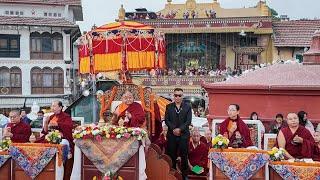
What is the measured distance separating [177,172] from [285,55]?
28.7 meters

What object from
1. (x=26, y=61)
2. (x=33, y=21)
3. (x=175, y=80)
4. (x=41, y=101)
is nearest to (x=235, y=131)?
(x=175, y=80)

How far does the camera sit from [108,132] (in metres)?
9.44

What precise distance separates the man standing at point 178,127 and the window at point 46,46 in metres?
28.6

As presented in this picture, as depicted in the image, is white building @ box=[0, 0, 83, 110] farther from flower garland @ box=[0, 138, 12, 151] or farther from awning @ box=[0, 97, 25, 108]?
flower garland @ box=[0, 138, 12, 151]

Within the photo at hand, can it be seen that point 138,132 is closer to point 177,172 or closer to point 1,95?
point 177,172

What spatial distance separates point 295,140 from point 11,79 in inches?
1235

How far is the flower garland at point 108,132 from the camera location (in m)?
9.36

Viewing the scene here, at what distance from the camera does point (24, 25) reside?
37.1 meters

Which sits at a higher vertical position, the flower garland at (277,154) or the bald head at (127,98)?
the bald head at (127,98)

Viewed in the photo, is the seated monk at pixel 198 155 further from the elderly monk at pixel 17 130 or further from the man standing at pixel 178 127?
the elderly monk at pixel 17 130

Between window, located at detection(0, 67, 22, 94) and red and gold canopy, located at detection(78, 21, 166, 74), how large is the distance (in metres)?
27.1

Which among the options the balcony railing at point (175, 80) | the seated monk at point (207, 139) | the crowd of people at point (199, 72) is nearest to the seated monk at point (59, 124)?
the seated monk at point (207, 139)

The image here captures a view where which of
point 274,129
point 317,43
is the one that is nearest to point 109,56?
point 274,129

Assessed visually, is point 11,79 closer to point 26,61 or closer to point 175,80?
point 26,61
